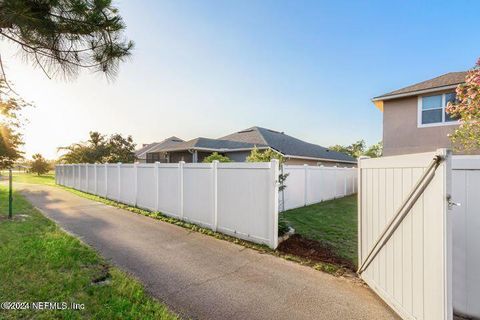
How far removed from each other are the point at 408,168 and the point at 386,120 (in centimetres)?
1072

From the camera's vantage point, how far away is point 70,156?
1086 inches

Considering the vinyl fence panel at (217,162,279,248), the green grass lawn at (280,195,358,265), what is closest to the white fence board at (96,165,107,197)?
the vinyl fence panel at (217,162,279,248)

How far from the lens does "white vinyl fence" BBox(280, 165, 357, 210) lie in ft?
32.6

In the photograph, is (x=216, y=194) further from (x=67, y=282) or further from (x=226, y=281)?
(x=67, y=282)

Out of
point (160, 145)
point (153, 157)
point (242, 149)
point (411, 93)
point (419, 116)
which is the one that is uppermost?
point (411, 93)

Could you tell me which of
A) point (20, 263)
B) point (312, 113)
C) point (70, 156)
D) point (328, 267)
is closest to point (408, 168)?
point (328, 267)

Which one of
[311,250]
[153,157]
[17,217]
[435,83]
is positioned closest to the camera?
[311,250]

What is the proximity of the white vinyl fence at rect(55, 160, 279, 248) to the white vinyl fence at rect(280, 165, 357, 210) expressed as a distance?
304cm

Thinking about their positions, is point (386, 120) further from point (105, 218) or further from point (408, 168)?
point (105, 218)

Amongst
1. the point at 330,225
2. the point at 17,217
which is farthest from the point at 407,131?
the point at 17,217

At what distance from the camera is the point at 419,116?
35.5 ft

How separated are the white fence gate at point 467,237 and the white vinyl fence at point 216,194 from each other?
300cm

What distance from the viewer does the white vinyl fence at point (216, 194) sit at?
542 cm

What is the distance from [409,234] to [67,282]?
4537mm
